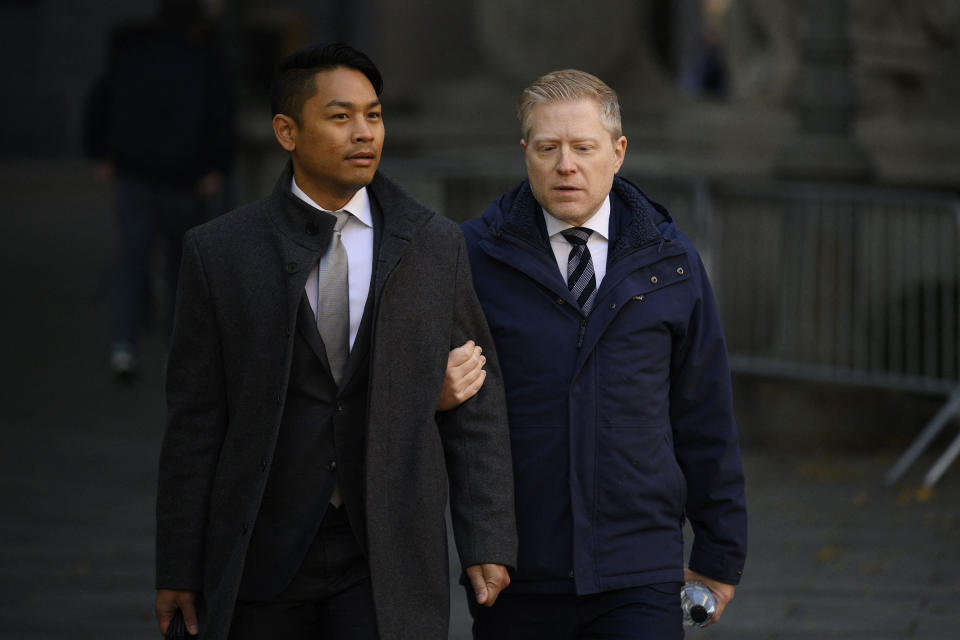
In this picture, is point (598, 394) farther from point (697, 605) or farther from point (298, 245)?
point (298, 245)

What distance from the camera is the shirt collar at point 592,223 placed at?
146 inches

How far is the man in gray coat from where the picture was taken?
3.30 metres

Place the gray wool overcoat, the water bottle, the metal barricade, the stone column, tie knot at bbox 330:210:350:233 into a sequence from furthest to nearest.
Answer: the stone column
the metal barricade
the water bottle
tie knot at bbox 330:210:350:233
the gray wool overcoat

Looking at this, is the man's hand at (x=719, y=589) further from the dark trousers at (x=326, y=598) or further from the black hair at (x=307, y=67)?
the black hair at (x=307, y=67)

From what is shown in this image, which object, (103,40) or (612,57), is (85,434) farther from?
(103,40)

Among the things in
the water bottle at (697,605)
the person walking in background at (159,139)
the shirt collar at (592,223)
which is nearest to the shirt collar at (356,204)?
the shirt collar at (592,223)

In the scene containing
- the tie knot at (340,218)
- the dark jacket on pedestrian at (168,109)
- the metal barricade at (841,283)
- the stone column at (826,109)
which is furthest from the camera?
the dark jacket on pedestrian at (168,109)

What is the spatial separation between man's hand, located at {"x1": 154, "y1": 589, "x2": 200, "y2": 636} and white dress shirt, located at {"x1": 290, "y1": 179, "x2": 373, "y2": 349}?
59 centimetres

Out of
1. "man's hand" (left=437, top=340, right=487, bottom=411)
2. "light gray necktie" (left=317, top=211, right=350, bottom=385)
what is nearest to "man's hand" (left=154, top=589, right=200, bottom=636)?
"light gray necktie" (left=317, top=211, right=350, bottom=385)

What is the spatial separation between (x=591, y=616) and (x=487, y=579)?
282 millimetres

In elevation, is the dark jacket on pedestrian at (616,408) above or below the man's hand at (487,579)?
above

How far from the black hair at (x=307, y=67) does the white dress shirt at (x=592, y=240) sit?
0.54 meters

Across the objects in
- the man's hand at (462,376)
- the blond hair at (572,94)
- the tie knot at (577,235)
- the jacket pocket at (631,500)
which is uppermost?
the blond hair at (572,94)

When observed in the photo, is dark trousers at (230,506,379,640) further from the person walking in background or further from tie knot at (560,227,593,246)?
the person walking in background
